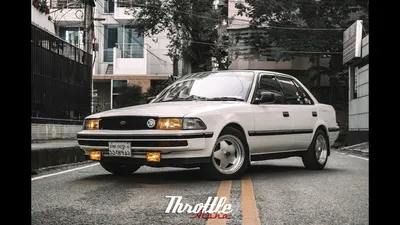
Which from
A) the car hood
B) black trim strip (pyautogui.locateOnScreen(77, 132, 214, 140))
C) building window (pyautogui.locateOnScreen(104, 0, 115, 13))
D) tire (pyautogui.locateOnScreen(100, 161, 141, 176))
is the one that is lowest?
tire (pyautogui.locateOnScreen(100, 161, 141, 176))

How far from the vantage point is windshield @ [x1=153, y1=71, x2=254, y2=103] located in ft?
14.9

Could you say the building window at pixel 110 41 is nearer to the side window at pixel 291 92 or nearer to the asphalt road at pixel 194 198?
the side window at pixel 291 92

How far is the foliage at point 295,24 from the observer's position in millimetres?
7652

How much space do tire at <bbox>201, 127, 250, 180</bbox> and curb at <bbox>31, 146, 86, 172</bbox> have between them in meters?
2.20

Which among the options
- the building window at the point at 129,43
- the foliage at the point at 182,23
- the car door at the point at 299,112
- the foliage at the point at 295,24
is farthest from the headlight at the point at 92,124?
the building window at the point at 129,43

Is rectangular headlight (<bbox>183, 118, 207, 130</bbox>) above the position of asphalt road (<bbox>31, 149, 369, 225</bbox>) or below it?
above

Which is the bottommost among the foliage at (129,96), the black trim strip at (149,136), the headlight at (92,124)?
the black trim strip at (149,136)

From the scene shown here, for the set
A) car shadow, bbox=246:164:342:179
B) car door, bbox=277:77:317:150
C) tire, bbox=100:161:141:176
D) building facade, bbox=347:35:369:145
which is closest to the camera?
building facade, bbox=347:35:369:145

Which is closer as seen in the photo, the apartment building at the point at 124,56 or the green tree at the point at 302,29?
the green tree at the point at 302,29

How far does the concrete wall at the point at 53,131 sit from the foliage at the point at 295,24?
4164mm

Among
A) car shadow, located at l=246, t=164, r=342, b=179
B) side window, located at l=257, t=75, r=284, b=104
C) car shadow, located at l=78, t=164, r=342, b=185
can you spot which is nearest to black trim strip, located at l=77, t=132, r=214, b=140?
car shadow, located at l=78, t=164, r=342, b=185

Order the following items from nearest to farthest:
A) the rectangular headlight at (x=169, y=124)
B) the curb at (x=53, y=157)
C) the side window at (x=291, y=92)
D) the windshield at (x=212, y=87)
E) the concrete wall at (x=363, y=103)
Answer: the concrete wall at (x=363, y=103) < the rectangular headlight at (x=169, y=124) < the windshield at (x=212, y=87) < the side window at (x=291, y=92) < the curb at (x=53, y=157)

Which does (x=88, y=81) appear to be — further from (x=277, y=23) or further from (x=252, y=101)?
(x=277, y=23)

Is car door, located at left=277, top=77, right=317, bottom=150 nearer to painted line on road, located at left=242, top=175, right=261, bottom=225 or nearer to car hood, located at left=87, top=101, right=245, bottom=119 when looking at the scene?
car hood, located at left=87, top=101, right=245, bottom=119
